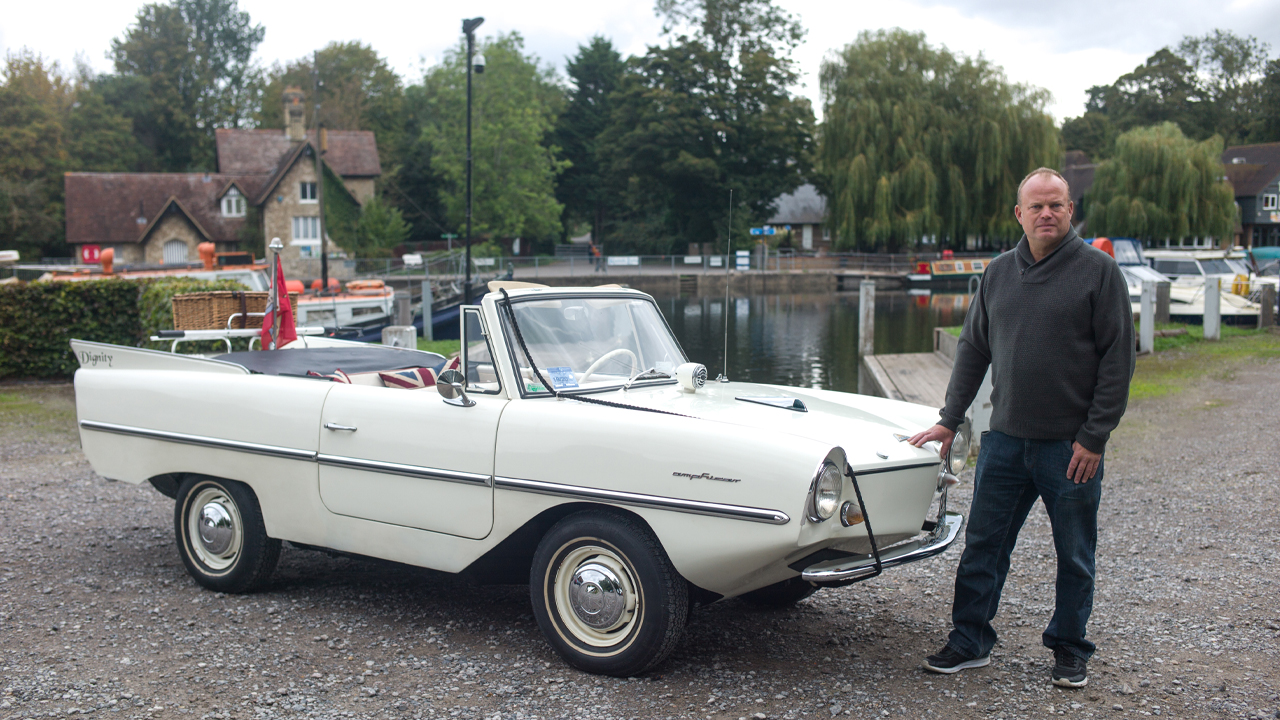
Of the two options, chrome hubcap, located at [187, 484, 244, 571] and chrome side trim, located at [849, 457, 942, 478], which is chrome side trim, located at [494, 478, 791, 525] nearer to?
chrome side trim, located at [849, 457, 942, 478]

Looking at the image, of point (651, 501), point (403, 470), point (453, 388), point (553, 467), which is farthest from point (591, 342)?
point (651, 501)

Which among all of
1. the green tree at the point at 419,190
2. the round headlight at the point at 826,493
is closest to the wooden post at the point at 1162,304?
the round headlight at the point at 826,493

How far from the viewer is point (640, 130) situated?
58.5m

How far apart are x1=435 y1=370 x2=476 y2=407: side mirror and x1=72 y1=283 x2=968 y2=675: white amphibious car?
10 mm

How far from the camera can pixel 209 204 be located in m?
54.2

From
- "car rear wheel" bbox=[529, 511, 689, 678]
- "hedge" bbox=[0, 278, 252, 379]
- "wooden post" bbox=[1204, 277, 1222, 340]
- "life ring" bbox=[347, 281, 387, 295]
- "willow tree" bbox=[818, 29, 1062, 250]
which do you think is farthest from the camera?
"willow tree" bbox=[818, 29, 1062, 250]

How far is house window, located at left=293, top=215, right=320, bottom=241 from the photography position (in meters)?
52.5

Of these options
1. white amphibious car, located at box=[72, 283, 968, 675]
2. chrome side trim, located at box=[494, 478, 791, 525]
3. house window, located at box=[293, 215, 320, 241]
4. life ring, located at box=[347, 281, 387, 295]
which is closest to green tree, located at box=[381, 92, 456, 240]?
house window, located at box=[293, 215, 320, 241]

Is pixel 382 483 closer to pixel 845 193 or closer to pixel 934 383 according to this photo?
pixel 934 383

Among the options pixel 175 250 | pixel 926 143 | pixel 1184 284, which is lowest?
pixel 1184 284

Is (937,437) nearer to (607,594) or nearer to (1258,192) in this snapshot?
(607,594)

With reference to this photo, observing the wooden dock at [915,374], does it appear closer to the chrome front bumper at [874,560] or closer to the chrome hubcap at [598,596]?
the chrome front bumper at [874,560]

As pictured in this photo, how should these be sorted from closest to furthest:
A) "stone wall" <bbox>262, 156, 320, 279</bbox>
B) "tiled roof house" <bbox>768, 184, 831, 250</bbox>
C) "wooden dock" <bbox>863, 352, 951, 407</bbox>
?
"wooden dock" <bbox>863, 352, 951, 407</bbox> < "stone wall" <bbox>262, 156, 320, 279</bbox> < "tiled roof house" <bbox>768, 184, 831, 250</bbox>

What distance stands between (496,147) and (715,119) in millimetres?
A: 13327
